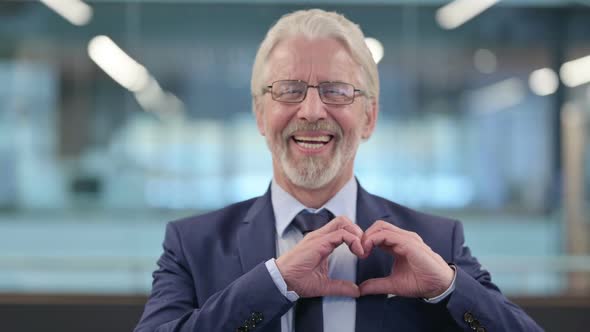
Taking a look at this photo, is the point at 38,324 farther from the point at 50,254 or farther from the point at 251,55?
the point at 251,55

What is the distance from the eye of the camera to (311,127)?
1443 millimetres

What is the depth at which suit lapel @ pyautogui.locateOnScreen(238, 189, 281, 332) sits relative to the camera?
1.46 metres

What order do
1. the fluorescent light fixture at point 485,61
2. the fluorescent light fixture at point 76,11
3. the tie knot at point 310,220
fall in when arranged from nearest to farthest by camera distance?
the tie knot at point 310,220 → the fluorescent light fixture at point 76,11 → the fluorescent light fixture at point 485,61

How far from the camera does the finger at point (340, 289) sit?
1358 mm

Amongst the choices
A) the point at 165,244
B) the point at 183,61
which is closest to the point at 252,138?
the point at 183,61

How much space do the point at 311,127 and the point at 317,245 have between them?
27cm

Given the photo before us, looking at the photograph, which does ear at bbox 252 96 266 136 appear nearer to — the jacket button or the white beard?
the white beard

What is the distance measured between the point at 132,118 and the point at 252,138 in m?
0.92

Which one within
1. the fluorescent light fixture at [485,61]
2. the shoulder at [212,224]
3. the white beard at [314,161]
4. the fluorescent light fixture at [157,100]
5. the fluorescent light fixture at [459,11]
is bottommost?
the shoulder at [212,224]

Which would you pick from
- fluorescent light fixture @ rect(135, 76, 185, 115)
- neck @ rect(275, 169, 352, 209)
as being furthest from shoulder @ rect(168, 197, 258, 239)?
fluorescent light fixture @ rect(135, 76, 185, 115)

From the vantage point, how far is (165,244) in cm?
154

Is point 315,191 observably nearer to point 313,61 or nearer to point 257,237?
point 257,237

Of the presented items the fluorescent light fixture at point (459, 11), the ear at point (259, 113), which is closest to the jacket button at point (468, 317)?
the ear at point (259, 113)

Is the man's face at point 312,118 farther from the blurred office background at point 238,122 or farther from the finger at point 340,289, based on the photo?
the blurred office background at point 238,122
